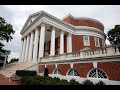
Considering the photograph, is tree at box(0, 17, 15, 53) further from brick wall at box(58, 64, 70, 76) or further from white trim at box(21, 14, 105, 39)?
brick wall at box(58, 64, 70, 76)

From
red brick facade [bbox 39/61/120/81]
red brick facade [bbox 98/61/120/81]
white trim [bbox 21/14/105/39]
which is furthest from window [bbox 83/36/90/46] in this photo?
red brick facade [bbox 98/61/120/81]

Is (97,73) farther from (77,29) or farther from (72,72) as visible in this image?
(77,29)

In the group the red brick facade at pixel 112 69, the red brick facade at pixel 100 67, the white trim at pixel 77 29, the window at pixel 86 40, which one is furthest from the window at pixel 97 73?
the window at pixel 86 40

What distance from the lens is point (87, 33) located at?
28938 mm

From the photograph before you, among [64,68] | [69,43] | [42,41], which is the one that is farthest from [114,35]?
[64,68]

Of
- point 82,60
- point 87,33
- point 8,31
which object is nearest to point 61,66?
point 82,60

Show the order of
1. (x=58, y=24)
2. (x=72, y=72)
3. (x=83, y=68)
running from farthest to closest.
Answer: (x=58, y=24) < (x=72, y=72) < (x=83, y=68)

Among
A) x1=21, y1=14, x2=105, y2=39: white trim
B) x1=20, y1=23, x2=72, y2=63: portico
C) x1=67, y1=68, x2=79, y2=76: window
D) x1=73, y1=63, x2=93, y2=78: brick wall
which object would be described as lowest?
x1=67, y1=68, x2=79, y2=76: window

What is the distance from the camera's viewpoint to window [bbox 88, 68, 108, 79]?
29.0 ft

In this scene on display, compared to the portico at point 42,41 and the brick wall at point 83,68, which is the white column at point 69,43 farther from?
the brick wall at point 83,68

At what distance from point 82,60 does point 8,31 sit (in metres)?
23.4

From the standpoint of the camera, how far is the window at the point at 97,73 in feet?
29.0

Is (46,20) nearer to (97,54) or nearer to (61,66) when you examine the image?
(61,66)

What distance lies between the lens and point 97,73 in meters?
9.34
